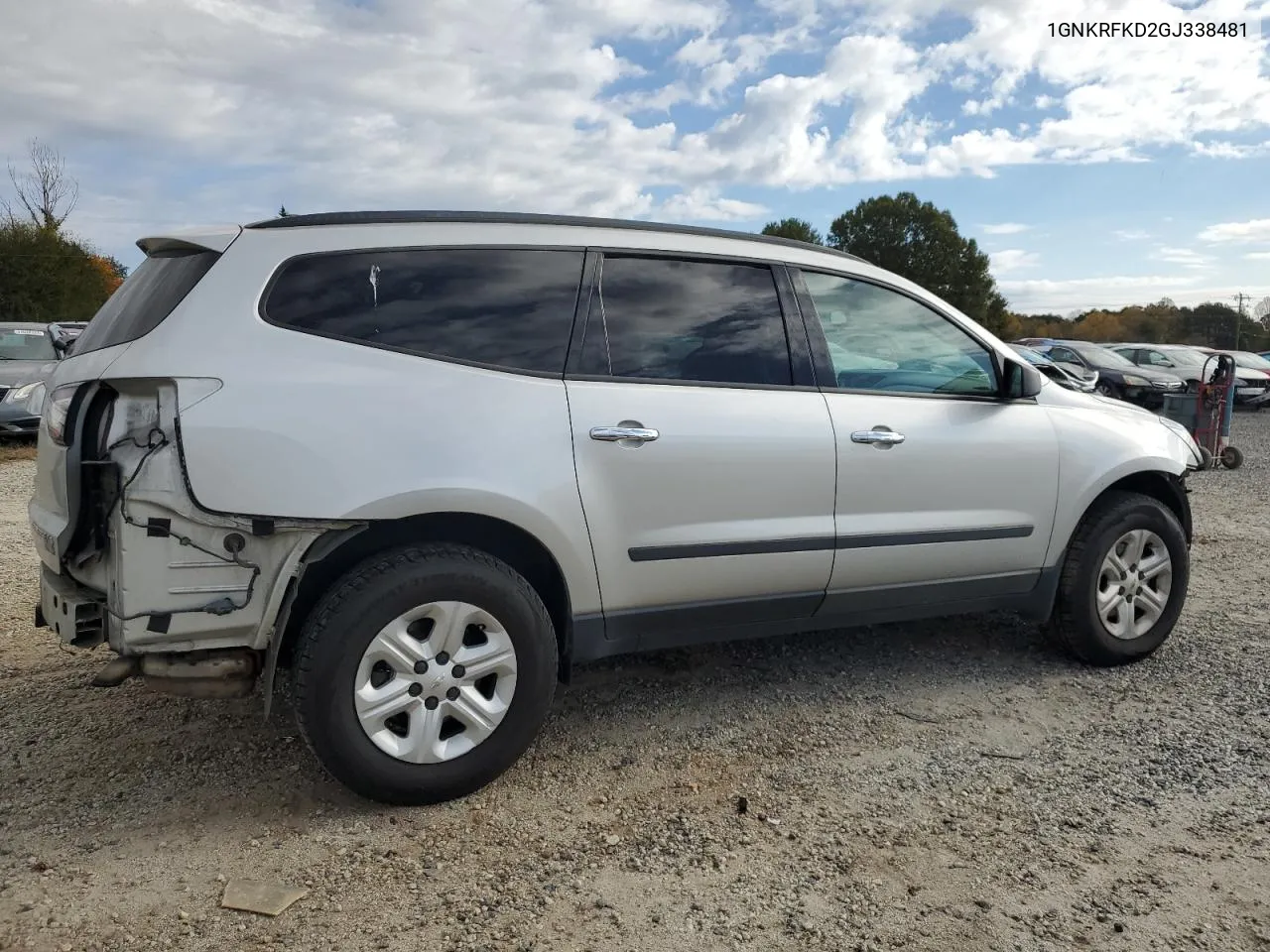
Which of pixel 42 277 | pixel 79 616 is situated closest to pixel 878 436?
pixel 79 616

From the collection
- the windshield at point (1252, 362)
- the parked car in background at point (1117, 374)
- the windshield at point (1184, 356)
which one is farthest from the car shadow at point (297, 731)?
the windshield at point (1252, 362)

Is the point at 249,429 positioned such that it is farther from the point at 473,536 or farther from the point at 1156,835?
the point at 1156,835

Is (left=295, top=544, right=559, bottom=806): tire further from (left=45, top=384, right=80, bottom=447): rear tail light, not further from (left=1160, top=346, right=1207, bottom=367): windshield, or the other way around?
(left=1160, top=346, right=1207, bottom=367): windshield

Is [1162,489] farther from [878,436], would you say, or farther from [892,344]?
[878,436]

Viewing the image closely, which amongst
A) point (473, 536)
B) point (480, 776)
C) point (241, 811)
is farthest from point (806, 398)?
point (241, 811)

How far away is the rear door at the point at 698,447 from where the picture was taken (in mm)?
3070

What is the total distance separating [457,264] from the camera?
9.95 feet

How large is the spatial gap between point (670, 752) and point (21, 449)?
34.2ft

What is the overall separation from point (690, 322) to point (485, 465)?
3.18ft

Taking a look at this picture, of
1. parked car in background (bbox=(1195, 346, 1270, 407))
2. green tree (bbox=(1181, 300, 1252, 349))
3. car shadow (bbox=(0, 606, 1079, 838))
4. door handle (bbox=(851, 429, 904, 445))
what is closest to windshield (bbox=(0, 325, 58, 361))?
A: car shadow (bbox=(0, 606, 1079, 838))

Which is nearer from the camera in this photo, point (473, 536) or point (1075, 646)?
point (473, 536)

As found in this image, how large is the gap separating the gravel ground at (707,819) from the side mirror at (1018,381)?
123cm

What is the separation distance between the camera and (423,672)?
281 centimetres

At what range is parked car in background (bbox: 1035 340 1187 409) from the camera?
17.5m
